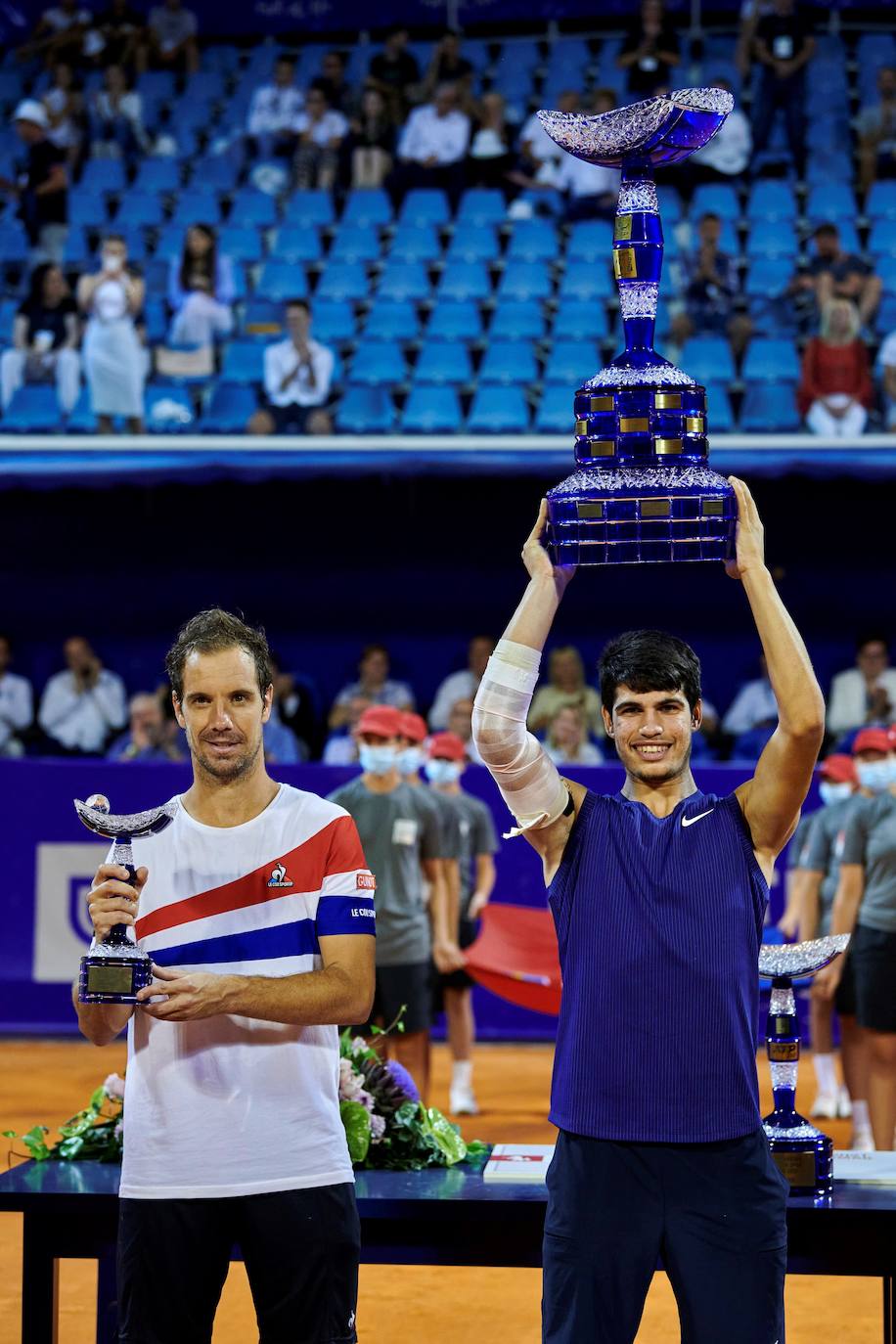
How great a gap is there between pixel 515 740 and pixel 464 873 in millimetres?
6222

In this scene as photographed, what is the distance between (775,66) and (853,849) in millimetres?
9837

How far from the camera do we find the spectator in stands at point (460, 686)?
1195cm

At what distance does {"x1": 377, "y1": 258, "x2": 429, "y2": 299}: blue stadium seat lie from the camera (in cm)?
1410

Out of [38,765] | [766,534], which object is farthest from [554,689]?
[38,765]

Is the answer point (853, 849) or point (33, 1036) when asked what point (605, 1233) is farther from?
point (33, 1036)

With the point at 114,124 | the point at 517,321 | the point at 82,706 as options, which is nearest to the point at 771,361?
the point at 517,321

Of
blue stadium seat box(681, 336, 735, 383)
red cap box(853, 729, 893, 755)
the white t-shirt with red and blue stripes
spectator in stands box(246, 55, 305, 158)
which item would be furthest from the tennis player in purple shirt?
spectator in stands box(246, 55, 305, 158)

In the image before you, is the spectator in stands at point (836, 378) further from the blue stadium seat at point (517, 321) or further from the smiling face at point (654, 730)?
the smiling face at point (654, 730)

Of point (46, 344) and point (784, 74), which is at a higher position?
point (784, 74)

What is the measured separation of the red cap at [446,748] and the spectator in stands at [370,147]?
25.4ft

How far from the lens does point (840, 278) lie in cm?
1273

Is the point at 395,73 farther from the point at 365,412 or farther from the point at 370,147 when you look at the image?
the point at 365,412

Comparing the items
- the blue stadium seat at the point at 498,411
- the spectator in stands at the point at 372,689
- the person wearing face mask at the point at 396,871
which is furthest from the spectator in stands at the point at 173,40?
the person wearing face mask at the point at 396,871

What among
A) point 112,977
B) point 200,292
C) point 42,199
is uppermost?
point 42,199
